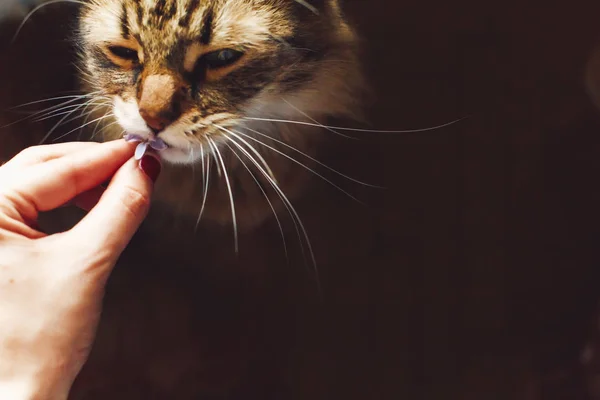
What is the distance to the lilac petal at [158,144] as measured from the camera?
1.73 ft

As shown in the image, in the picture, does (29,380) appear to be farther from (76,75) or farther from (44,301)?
(76,75)

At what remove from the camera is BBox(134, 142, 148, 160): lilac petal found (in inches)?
20.7

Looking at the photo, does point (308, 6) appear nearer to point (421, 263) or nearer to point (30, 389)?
point (421, 263)

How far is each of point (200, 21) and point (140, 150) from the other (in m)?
0.15

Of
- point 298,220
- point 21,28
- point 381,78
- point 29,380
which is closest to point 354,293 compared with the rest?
point 298,220

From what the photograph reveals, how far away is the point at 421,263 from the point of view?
628mm

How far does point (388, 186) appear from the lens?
0.62 meters

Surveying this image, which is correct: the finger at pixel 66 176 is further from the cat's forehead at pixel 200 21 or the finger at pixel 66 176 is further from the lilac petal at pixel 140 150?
the cat's forehead at pixel 200 21

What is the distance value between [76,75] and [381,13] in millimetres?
379

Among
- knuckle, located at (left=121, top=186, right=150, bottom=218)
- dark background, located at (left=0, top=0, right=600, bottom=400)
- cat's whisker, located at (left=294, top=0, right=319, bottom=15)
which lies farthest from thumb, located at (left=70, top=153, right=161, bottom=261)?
cat's whisker, located at (left=294, top=0, right=319, bottom=15)

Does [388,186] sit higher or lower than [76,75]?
lower

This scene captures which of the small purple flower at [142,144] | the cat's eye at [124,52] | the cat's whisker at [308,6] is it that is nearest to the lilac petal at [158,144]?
the small purple flower at [142,144]

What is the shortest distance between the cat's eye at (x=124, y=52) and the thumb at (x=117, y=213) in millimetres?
130

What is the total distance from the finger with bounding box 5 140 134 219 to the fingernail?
0.06 ft
